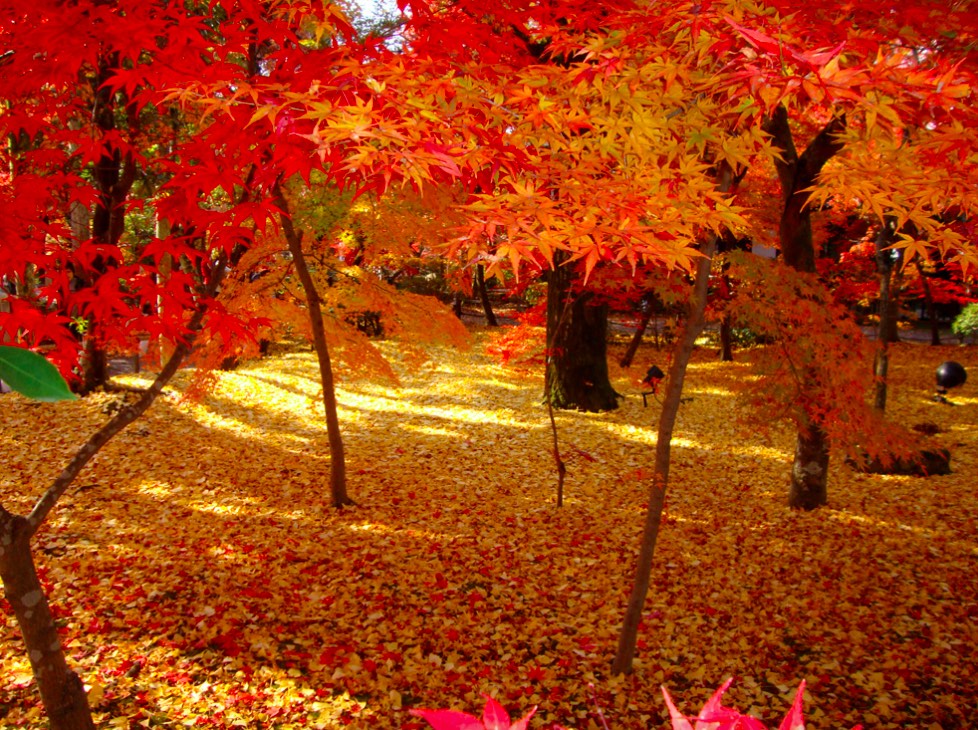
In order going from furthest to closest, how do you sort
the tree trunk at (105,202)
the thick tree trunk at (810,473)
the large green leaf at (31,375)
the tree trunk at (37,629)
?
the tree trunk at (105,202) → the thick tree trunk at (810,473) → the tree trunk at (37,629) → the large green leaf at (31,375)

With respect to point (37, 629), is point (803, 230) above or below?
above

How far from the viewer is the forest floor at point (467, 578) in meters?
4.15

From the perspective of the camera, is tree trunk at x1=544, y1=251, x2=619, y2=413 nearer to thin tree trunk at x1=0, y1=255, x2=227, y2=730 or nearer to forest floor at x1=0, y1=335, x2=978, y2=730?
forest floor at x1=0, y1=335, x2=978, y2=730

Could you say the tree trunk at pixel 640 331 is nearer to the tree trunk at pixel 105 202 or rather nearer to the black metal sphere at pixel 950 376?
the black metal sphere at pixel 950 376

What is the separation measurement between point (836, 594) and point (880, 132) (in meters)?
4.24

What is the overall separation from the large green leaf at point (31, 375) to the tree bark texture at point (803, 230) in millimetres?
6550

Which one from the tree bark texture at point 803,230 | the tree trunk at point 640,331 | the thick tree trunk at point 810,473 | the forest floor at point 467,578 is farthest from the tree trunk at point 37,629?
the tree trunk at point 640,331

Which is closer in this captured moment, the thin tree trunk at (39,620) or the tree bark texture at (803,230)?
the thin tree trunk at (39,620)

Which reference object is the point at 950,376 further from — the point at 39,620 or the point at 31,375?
the point at 31,375

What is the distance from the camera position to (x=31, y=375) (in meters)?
0.76

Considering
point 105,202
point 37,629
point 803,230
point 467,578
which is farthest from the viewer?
point 105,202

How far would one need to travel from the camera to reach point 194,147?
9.86ft

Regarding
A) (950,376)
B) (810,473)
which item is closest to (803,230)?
(810,473)

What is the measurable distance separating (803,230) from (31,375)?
758 centimetres
